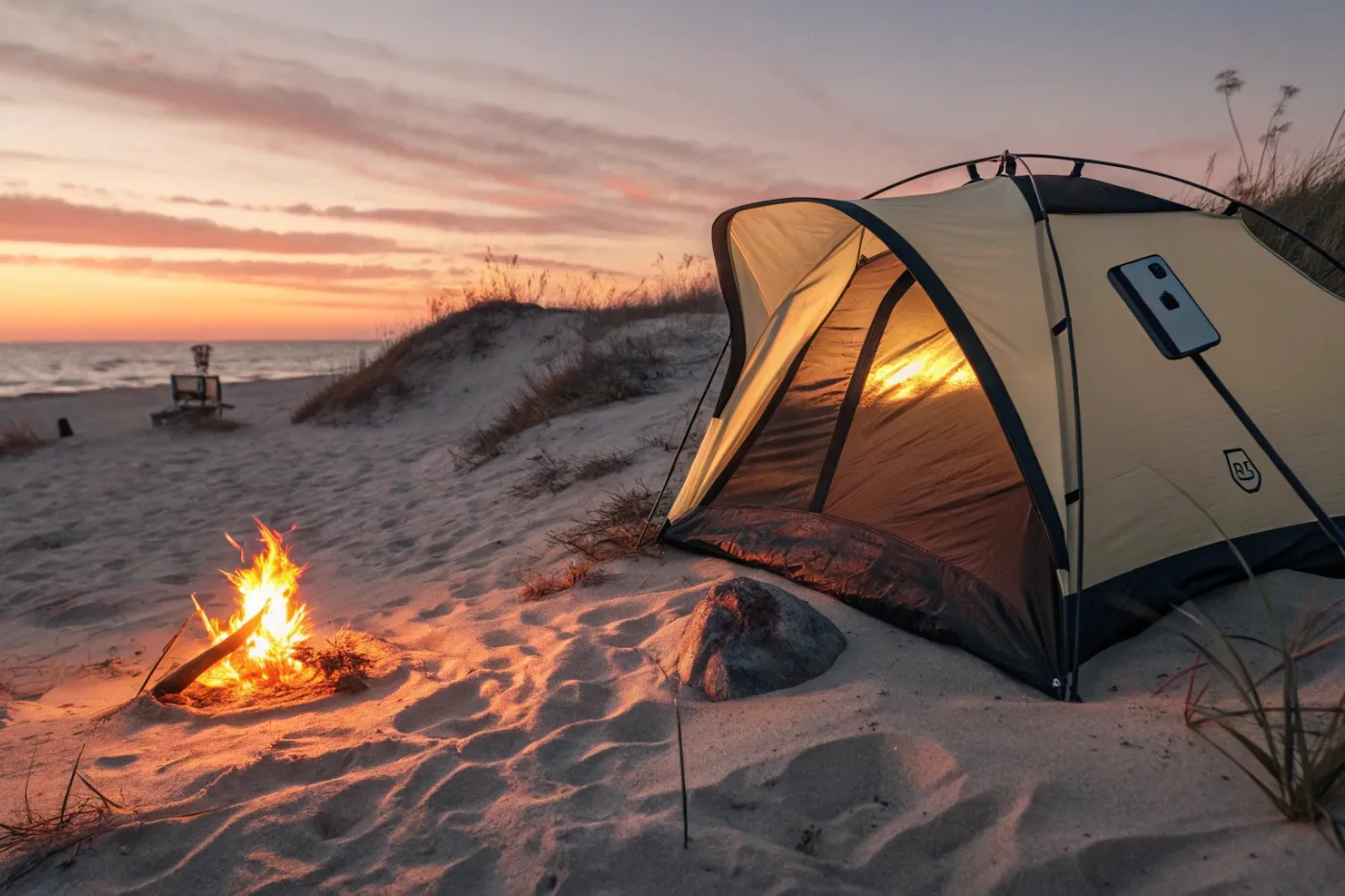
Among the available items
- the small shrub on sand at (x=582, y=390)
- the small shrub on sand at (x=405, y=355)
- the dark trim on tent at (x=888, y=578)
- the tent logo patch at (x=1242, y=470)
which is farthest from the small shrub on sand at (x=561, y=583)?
the small shrub on sand at (x=405, y=355)

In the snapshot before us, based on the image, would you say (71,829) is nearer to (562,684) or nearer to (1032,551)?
(562,684)

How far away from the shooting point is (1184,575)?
3.23m

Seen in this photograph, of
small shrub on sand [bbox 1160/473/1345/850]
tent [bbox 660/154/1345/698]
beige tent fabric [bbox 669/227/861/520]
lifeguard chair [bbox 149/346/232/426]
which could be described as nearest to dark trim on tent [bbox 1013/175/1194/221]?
tent [bbox 660/154/1345/698]

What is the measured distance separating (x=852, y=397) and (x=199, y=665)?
320 cm

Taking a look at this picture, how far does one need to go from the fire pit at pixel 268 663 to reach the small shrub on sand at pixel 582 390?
4293 mm

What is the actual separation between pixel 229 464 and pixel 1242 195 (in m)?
10.6

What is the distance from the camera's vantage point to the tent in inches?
121

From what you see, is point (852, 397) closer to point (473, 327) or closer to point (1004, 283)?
point (1004, 283)

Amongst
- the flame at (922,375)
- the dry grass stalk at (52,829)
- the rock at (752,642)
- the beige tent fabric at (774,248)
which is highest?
the beige tent fabric at (774,248)

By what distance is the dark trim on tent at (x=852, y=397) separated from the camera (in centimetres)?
414

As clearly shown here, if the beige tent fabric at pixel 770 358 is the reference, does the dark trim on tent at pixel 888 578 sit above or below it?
below

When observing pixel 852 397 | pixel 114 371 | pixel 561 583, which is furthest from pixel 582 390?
pixel 114 371

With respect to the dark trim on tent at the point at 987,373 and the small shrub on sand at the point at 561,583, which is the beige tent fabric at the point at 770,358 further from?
the dark trim on tent at the point at 987,373

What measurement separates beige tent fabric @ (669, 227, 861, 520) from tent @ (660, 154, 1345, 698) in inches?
0.6
